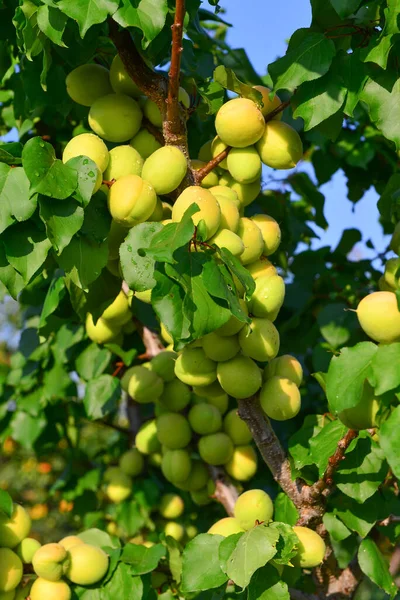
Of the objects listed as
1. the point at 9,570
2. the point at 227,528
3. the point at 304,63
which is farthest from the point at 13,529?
the point at 304,63

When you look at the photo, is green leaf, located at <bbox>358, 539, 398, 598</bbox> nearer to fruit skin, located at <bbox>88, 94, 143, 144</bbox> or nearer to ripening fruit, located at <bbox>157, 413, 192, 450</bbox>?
ripening fruit, located at <bbox>157, 413, 192, 450</bbox>

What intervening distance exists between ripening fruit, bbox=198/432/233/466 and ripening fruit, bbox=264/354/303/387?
15.8 inches

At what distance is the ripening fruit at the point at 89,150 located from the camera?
1120 millimetres

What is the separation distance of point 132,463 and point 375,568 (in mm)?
916

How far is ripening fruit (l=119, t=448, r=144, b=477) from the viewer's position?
2047mm

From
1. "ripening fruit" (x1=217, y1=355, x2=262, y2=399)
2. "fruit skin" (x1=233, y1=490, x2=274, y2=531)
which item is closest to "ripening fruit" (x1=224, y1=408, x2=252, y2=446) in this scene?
"fruit skin" (x1=233, y1=490, x2=274, y2=531)

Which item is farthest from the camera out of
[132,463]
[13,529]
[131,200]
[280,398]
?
[132,463]

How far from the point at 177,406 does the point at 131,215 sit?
0.68 m

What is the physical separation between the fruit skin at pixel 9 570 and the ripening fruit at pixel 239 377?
499mm

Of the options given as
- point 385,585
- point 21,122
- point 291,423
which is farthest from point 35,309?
point 385,585

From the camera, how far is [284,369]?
4.15 feet

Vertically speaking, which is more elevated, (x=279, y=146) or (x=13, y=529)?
(x=279, y=146)

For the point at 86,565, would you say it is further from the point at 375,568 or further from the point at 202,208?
the point at 202,208

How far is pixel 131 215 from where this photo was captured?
1.11 m
